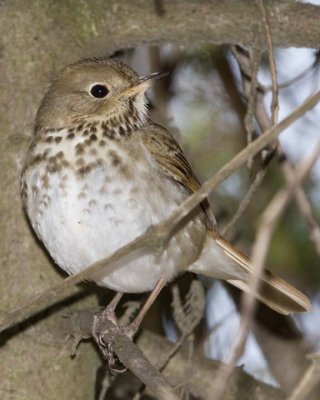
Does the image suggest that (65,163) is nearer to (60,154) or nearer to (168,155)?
(60,154)

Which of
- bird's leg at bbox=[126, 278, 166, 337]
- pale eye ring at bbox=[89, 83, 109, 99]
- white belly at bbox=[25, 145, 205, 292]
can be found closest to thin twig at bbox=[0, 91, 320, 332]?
white belly at bbox=[25, 145, 205, 292]

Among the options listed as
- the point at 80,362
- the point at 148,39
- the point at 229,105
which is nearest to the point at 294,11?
the point at 148,39

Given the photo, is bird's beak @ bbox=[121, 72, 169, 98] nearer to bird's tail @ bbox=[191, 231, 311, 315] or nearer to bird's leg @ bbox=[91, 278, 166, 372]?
bird's tail @ bbox=[191, 231, 311, 315]

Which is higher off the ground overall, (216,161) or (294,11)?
(294,11)

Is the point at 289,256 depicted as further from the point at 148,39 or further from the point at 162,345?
the point at 148,39

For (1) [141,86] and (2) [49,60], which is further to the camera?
(2) [49,60]

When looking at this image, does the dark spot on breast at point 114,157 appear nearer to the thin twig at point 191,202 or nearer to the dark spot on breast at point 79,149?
the dark spot on breast at point 79,149

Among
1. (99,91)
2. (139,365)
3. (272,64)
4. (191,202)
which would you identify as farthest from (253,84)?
(191,202)

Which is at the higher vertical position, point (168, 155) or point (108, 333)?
point (168, 155)
